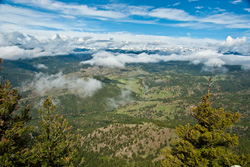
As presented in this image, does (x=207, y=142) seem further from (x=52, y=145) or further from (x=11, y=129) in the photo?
(x=11, y=129)

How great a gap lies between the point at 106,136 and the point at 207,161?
187 metres

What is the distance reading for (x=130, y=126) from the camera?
198 metres

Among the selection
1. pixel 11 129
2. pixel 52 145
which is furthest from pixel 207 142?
pixel 11 129

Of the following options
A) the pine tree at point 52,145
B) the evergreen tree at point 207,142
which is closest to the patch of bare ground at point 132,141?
the evergreen tree at point 207,142

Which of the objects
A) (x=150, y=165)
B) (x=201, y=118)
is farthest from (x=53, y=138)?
(x=150, y=165)

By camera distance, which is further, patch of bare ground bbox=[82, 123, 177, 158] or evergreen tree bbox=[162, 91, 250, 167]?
patch of bare ground bbox=[82, 123, 177, 158]

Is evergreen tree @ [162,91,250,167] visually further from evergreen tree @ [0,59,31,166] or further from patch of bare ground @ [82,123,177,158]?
patch of bare ground @ [82,123,177,158]

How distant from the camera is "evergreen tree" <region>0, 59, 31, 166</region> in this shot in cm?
1637

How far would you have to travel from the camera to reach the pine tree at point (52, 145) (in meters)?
16.8

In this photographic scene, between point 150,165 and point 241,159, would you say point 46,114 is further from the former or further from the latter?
point 150,165

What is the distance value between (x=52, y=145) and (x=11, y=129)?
5.31 m

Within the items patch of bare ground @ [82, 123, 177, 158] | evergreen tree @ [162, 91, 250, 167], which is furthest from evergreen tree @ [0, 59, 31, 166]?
patch of bare ground @ [82, 123, 177, 158]

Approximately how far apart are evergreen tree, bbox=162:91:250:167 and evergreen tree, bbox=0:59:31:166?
20590 mm

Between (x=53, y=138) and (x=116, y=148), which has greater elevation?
(x=53, y=138)
